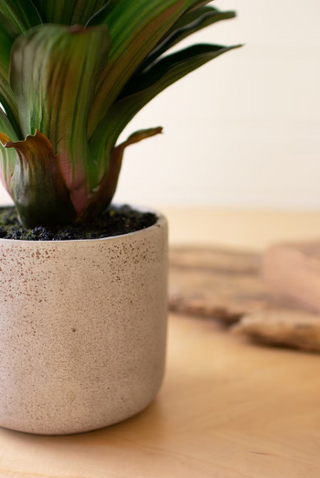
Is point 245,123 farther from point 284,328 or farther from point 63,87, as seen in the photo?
point 63,87

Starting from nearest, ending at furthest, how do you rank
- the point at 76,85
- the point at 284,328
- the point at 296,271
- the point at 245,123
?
1. the point at 76,85
2. the point at 284,328
3. the point at 296,271
4. the point at 245,123

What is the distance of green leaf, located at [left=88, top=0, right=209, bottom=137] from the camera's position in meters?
0.47

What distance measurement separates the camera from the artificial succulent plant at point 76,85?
0.45 metres

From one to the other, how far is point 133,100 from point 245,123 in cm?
176

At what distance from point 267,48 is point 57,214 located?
6.28ft

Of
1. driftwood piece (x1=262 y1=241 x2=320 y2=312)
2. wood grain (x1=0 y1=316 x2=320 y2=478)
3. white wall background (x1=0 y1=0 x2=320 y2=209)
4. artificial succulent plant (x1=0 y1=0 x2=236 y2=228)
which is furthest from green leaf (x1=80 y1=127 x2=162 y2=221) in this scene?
white wall background (x1=0 y1=0 x2=320 y2=209)

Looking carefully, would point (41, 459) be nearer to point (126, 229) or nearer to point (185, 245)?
point (126, 229)

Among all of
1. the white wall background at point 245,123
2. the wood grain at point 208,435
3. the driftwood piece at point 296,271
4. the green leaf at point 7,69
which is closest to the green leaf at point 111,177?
the green leaf at point 7,69

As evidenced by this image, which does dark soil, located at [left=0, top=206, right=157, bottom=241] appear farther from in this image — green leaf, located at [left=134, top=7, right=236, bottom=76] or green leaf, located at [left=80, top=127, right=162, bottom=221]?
green leaf, located at [left=134, top=7, right=236, bottom=76]

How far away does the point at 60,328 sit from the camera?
0.52 metres

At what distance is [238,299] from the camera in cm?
90

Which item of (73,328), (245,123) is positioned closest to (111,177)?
(73,328)

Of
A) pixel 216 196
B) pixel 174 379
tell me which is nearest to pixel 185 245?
pixel 174 379

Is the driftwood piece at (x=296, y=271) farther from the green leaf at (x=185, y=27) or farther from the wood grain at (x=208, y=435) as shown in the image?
the green leaf at (x=185, y=27)
